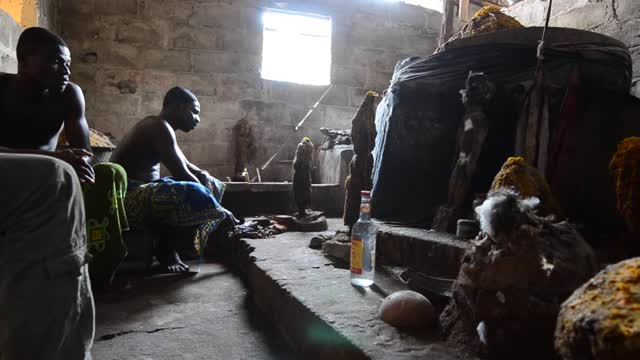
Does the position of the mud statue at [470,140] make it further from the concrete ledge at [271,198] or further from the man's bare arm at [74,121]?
the concrete ledge at [271,198]

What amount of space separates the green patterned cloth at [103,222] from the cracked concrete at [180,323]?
202 millimetres

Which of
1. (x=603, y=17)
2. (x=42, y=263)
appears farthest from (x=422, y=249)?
(x=603, y=17)

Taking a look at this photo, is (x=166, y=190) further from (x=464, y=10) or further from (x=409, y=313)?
(x=464, y=10)

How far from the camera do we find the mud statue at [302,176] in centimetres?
365

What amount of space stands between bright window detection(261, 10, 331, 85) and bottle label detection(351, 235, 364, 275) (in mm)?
4796

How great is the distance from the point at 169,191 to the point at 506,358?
7.34 ft

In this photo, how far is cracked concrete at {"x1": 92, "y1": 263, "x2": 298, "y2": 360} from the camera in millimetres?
1664

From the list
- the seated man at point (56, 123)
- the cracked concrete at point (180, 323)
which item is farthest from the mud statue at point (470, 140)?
the seated man at point (56, 123)

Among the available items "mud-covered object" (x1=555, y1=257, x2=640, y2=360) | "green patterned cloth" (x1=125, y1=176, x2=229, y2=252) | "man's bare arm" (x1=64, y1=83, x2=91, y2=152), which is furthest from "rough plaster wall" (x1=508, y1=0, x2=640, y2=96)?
"man's bare arm" (x1=64, y1=83, x2=91, y2=152)

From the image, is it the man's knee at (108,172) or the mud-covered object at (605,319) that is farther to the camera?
the man's knee at (108,172)

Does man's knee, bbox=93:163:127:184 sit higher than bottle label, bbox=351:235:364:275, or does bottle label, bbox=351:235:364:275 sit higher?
man's knee, bbox=93:163:127:184

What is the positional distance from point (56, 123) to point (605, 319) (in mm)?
2567

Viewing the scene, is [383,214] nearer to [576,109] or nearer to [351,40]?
[576,109]

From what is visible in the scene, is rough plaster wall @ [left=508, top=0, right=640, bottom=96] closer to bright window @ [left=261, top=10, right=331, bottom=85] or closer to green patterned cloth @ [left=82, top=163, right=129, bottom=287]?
bright window @ [left=261, top=10, right=331, bottom=85]
